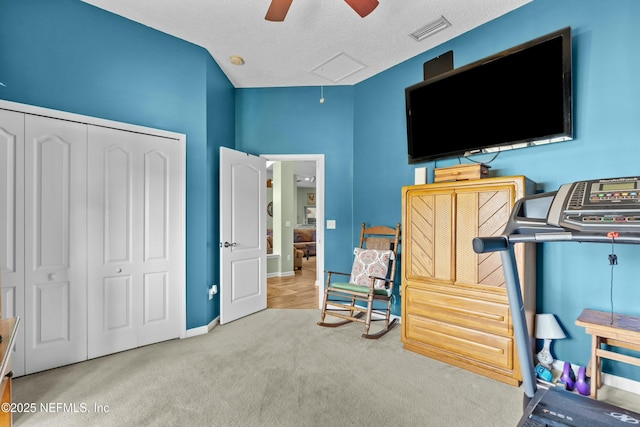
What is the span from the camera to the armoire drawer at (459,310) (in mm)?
2225

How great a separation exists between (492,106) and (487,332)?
1793mm

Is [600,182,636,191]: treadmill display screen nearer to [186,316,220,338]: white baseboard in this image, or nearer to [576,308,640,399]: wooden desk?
[576,308,640,399]: wooden desk

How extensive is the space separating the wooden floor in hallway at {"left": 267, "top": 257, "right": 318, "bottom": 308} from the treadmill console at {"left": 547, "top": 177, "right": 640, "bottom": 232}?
11.0 ft

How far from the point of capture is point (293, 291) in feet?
16.3

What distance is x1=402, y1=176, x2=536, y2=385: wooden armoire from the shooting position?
222 cm

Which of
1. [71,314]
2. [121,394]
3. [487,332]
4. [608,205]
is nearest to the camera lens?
[608,205]

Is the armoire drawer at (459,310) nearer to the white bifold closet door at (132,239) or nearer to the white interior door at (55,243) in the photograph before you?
the white bifold closet door at (132,239)

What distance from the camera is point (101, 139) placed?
2.59 m

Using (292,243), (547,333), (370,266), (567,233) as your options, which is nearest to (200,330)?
(370,266)

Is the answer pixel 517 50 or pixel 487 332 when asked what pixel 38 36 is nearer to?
pixel 517 50

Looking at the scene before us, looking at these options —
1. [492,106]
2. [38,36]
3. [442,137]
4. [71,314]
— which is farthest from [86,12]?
[492,106]

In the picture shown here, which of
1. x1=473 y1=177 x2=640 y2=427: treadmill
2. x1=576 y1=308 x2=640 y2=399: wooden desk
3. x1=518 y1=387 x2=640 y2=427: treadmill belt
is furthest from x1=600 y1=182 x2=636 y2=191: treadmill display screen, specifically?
x1=576 y1=308 x2=640 y2=399: wooden desk

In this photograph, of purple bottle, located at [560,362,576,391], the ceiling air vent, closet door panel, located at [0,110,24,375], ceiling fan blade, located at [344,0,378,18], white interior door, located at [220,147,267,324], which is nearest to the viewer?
ceiling fan blade, located at [344,0,378,18]

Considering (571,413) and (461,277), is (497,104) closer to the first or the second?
(461,277)
